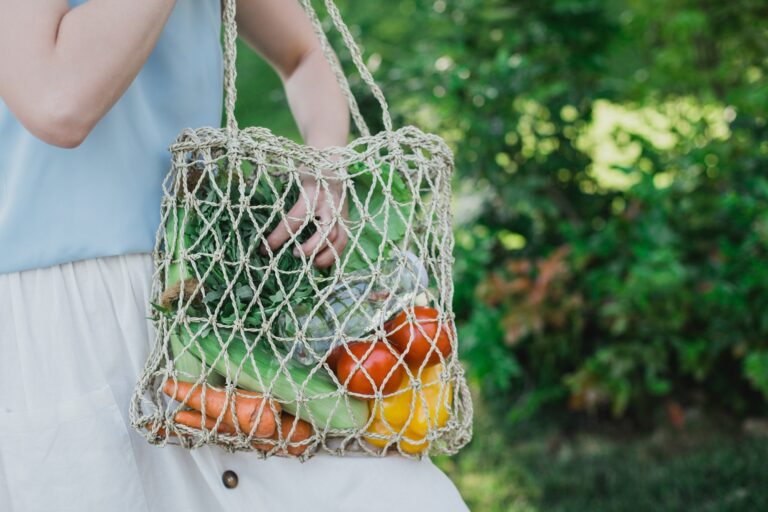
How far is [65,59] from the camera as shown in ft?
3.34

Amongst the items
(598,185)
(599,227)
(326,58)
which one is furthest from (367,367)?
(598,185)

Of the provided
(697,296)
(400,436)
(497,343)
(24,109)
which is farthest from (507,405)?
(24,109)

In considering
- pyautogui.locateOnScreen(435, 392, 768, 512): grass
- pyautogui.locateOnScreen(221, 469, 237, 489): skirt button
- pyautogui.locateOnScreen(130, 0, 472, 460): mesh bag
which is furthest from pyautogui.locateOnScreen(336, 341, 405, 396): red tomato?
pyautogui.locateOnScreen(435, 392, 768, 512): grass

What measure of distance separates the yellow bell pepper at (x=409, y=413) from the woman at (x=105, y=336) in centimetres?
5

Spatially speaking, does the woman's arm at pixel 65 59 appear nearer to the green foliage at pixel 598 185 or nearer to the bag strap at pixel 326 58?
the bag strap at pixel 326 58

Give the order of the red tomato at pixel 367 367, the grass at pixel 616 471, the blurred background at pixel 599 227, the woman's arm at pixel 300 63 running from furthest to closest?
the blurred background at pixel 599 227, the grass at pixel 616 471, the woman's arm at pixel 300 63, the red tomato at pixel 367 367

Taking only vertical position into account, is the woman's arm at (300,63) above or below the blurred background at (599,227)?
above

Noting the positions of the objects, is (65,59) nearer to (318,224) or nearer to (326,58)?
(318,224)

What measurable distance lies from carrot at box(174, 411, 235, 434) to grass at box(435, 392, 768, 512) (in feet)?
8.31

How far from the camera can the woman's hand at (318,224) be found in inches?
43.8

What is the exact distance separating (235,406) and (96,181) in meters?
0.37

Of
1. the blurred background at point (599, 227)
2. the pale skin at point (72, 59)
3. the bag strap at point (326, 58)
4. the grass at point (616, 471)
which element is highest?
the pale skin at point (72, 59)

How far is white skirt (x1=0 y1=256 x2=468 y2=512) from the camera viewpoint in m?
1.14

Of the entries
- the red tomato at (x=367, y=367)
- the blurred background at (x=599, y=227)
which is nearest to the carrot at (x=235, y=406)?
the red tomato at (x=367, y=367)
